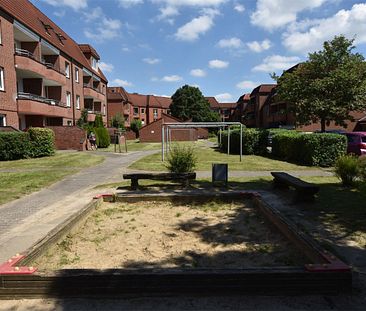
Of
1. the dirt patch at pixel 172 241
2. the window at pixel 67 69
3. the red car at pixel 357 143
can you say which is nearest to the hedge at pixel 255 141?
the red car at pixel 357 143

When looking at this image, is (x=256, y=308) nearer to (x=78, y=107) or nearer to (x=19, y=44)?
(x=19, y=44)

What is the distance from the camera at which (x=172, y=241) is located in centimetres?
542

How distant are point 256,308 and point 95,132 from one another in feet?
95.0

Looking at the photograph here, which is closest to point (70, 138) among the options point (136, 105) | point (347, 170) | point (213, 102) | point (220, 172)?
point (220, 172)

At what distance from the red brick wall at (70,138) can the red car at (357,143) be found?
18.5 m

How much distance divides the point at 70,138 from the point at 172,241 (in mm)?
22953

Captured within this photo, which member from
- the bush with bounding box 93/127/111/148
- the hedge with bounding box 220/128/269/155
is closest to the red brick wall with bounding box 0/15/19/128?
the bush with bounding box 93/127/111/148

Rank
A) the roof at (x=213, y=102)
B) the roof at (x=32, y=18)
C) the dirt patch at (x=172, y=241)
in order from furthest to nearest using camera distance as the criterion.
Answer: the roof at (x=213, y=102), the roof at (x=32, y=18), the dirt patch at (x=172, y=241)

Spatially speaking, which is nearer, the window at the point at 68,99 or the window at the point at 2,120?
the window at the point at 2,120

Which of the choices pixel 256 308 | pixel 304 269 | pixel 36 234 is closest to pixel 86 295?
pixel 256 308

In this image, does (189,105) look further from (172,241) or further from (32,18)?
(172,241)

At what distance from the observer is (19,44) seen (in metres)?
26.9

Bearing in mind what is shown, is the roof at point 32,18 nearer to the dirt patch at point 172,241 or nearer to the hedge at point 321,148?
the hedge at point 321,148

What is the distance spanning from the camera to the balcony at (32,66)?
23.5 metres
